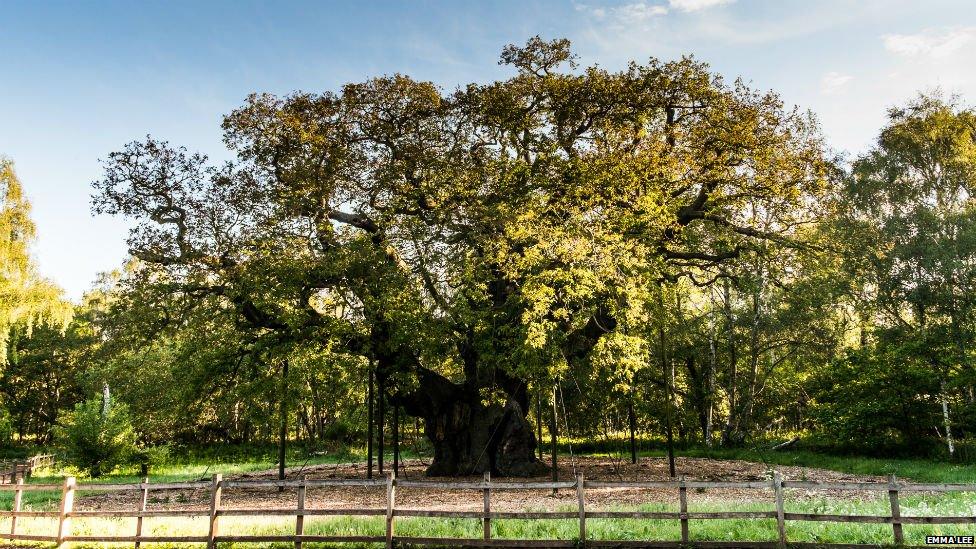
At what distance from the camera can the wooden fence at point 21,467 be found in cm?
2478

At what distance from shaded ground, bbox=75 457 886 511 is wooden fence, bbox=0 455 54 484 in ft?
24.7

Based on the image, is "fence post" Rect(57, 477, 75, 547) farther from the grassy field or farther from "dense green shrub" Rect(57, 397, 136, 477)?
"dense green shrub" Rect(57, 397, 136, 477)

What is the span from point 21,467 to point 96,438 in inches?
106

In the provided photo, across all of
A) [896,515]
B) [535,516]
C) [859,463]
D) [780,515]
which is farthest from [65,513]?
[859,463]

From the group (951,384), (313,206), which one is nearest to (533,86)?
(313,206)

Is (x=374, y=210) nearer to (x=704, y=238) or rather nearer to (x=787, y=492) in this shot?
(x=704, y=238)

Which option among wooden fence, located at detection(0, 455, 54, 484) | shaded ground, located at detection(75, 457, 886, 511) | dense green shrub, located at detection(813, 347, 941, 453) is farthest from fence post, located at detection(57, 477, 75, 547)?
dense green shrub, located at detection(813, 347, 941, 453)

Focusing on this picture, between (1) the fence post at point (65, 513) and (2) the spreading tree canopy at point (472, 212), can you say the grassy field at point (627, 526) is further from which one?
(2) the spreading tree canopy at point (472, 212)

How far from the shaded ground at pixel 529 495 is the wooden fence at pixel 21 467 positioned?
24.7 feet

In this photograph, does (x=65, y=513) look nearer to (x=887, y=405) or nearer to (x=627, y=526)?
(x=627, y=526)

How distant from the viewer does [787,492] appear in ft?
53.9

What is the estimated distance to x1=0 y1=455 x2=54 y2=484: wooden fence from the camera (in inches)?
976

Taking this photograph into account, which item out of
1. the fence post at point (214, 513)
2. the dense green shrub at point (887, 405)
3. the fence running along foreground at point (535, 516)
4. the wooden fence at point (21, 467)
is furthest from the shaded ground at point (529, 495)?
the wooden fence at point (21, 467)

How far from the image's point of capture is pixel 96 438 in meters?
26.2
